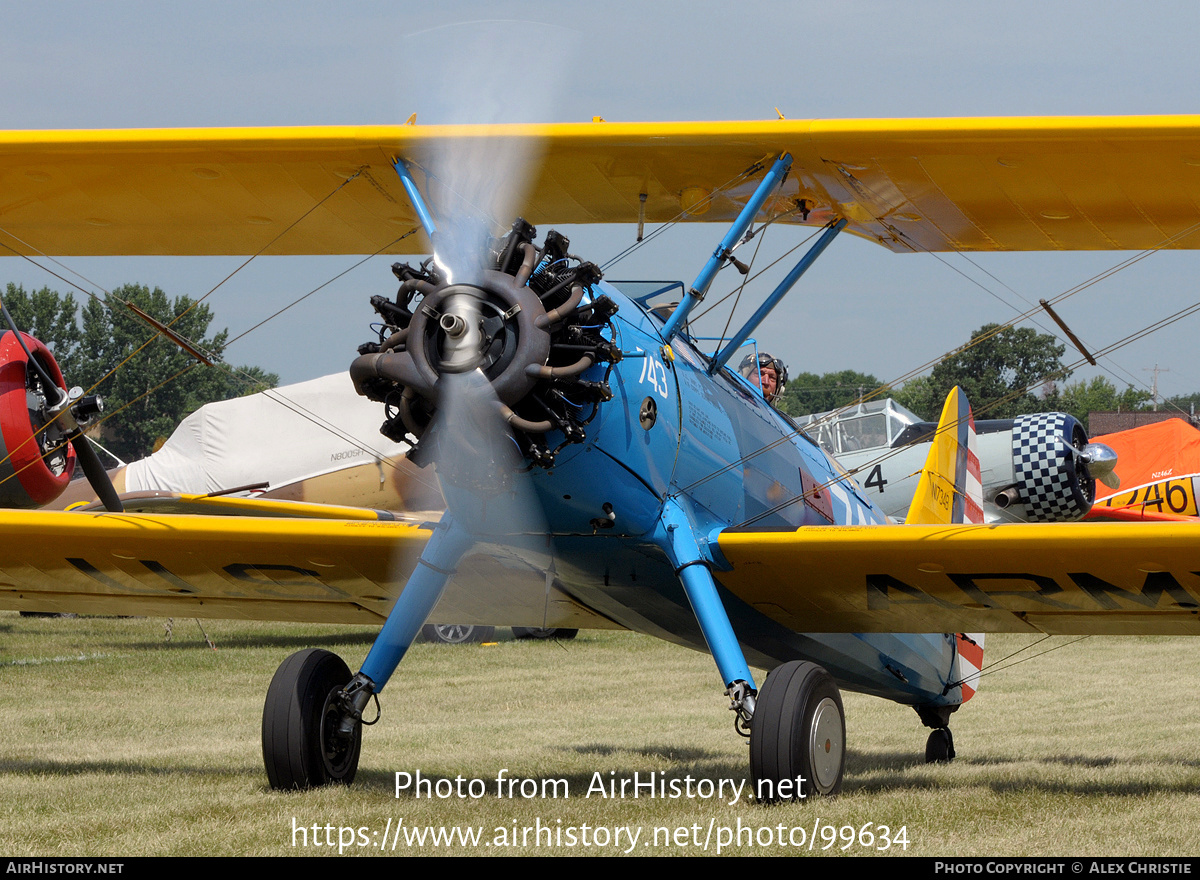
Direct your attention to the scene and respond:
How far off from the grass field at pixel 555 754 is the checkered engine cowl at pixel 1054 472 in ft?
5.50

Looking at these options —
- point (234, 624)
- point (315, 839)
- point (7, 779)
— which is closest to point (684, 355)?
point (315, 839)

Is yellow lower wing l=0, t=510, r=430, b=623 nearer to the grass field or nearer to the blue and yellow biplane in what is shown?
the blue and yellow biplane

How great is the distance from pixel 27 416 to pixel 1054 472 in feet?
31.3

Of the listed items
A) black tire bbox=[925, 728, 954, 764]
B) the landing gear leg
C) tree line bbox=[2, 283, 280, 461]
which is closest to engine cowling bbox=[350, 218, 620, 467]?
the landing gear leg

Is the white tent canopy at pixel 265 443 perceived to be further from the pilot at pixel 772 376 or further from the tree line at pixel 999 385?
the pilot at pixel 772 376

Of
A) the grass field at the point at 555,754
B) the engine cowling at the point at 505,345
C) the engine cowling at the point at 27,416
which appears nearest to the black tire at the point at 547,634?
the grass field at the point at 555,754

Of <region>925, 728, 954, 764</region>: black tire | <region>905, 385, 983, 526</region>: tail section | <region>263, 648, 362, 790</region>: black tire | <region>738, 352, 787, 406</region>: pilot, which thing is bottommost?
<region>925, 728, 954, 764</region>: black tire

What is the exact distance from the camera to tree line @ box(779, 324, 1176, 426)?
594 cm

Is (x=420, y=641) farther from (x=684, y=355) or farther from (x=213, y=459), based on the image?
(x=684, y=355)

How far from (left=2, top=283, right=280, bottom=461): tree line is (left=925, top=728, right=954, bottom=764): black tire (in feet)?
75.6

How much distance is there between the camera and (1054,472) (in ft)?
42.3

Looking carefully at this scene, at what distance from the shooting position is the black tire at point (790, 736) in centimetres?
486

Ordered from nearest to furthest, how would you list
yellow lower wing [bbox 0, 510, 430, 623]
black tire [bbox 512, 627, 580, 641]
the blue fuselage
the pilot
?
the blue fuselage < yellow lower wing [bbox 0, 510, 430, 623] < the pilot < black tire [bbox 512, 627, 580, 641]

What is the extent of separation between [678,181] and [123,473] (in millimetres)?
14419
